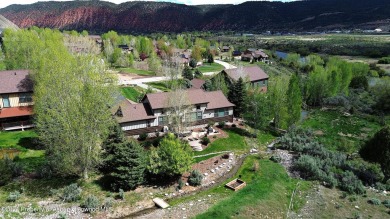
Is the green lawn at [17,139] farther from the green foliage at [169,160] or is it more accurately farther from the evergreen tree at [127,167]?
the green foliage at [169,160]

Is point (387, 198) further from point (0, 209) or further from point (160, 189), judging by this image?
point (0, 209)

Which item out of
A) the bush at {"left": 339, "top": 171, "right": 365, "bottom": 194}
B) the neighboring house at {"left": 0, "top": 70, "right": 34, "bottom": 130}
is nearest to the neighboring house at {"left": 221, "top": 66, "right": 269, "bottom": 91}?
the bush at {"left": 339, "top": 171, "right": 365, "bottom": 194}

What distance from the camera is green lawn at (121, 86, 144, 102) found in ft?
181

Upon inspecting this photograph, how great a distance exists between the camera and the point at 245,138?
42.6m

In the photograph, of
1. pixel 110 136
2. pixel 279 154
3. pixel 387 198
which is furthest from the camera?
pixel 279 154

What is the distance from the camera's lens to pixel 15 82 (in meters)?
41.2

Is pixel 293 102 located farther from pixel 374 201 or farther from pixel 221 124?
pixel 374 201

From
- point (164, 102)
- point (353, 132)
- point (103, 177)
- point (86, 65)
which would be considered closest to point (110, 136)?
point (103, 177)

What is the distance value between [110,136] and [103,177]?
429 cm

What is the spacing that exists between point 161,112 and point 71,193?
17.8 m

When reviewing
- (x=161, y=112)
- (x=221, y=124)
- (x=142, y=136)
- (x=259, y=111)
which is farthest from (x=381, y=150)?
(x=142, y=136)

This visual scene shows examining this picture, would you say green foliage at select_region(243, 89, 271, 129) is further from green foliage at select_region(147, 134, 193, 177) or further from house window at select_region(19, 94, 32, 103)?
house window at select_region(19, 94, 32, 103)

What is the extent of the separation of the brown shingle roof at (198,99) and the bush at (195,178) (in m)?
13.0

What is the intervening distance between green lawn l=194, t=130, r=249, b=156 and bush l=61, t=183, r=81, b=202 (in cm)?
1433
